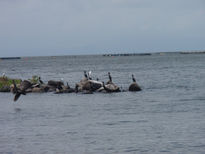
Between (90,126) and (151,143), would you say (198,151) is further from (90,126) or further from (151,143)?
(90,126)

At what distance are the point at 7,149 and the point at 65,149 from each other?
2.72 metres

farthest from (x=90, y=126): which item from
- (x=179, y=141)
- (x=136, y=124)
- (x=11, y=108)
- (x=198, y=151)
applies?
(x=11, y=108)

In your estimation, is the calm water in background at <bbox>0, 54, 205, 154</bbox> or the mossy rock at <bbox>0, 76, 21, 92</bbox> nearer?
the calm water in background at <bbox>0, 54, 205, 154</bbox>

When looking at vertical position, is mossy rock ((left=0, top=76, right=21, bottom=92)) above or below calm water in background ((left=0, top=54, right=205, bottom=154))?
above

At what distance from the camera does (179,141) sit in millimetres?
24781

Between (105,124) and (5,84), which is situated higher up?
(5,84)

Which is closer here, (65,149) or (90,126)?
(65,149)

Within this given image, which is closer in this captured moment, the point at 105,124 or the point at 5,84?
the point at 105,124

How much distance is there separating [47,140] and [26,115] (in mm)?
10928

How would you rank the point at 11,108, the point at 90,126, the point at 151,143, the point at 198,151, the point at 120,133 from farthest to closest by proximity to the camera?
1. the point at 11,108
2. the point at 90,126
3. the point at 120,133
4. the point at 151,143
5. the point at 198,151

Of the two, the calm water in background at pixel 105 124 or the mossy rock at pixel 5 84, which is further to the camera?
the mossy rock at pixel 5 84

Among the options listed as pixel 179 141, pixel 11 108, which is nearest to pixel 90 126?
pixel 179 141

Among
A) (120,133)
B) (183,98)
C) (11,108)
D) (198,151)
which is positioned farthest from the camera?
(183,98)

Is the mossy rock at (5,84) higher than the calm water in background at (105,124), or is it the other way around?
the mossy rock at (5,84)
